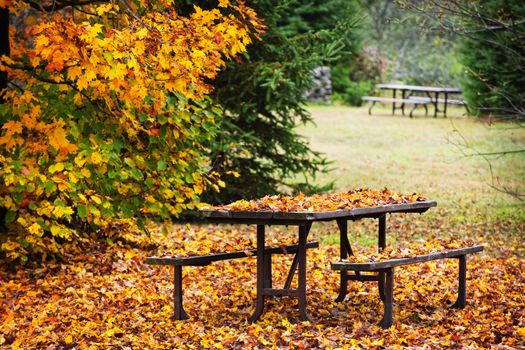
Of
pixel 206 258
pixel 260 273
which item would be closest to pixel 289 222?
pixel 260 273

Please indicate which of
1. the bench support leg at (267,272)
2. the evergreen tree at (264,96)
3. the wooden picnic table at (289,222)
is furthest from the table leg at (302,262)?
the evergreen tree at (264,96)

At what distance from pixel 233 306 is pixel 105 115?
213 centimetres

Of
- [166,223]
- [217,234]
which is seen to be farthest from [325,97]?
[166,223]

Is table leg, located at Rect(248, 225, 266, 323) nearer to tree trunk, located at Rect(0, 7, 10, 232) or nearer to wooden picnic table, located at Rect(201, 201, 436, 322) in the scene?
wooden picnic table, located at Rect(201, 201, 436, 322)

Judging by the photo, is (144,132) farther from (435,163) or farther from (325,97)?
(325,97)

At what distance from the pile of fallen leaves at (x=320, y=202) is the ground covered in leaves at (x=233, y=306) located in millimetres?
771

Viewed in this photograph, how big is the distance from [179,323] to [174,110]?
2246mm

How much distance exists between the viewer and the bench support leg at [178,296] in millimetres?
6660

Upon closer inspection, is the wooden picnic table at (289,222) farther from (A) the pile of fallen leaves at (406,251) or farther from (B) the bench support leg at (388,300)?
(B) the bench support leg at (388,300)

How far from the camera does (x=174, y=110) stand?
26.5ft

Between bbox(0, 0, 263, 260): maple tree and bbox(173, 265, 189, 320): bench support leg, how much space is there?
113 cm

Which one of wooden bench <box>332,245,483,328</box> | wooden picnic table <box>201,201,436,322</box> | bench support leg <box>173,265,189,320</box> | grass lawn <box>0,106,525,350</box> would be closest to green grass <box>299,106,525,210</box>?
grass lawn <box>0,106,525,350</box>

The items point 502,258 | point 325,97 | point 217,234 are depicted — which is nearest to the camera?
point 502,258

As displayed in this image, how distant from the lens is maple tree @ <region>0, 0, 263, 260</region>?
267 inches
